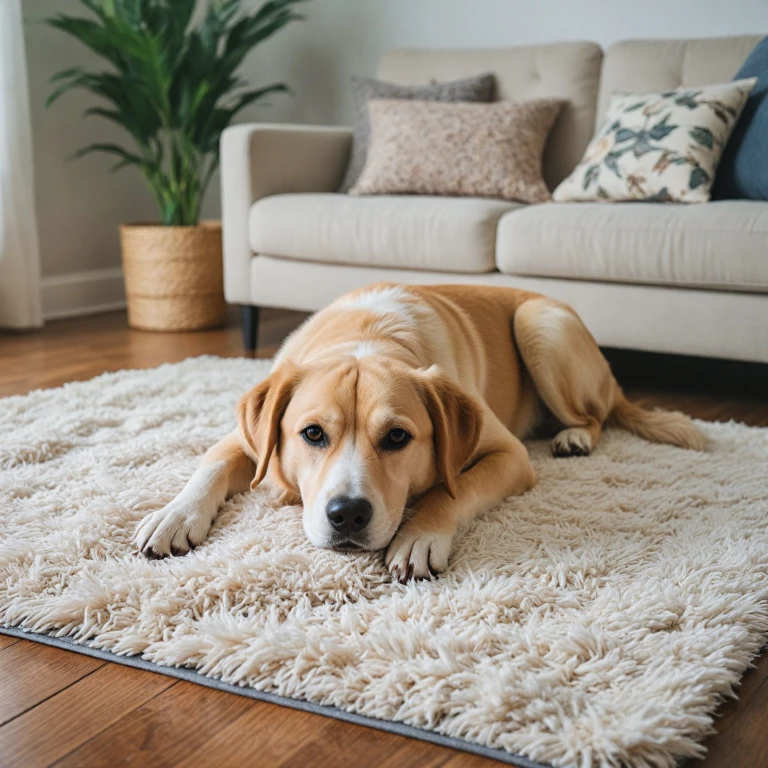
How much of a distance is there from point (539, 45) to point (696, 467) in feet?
8.70

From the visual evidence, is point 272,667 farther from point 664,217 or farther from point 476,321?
point 664,217

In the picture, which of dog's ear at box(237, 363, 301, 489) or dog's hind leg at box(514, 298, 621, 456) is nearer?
dog's ear at box(237, 363, 301, 489)

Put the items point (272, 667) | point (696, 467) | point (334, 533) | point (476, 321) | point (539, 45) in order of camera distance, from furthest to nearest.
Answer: point (539, 45) < point (476, 321) < point (696, 467) < point (334, 533) < point (272, 667)

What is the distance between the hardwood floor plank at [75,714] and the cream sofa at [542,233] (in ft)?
7.27

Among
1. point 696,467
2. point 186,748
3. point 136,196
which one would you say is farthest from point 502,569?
point 136,196

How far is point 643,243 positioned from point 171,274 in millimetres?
2257

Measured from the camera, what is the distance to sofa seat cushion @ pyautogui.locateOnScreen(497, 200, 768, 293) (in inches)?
113

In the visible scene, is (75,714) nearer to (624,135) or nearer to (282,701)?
(282,701)

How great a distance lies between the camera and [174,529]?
5.71 ft

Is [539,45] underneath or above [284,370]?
above

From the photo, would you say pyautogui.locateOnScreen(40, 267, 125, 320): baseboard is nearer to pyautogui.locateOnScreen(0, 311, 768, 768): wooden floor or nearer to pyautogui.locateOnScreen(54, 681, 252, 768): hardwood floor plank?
pyautogui.locateOnScreen(0, 311, 768, 768): wooden floor

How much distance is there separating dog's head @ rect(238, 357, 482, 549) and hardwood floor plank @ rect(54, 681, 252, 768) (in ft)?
1.30

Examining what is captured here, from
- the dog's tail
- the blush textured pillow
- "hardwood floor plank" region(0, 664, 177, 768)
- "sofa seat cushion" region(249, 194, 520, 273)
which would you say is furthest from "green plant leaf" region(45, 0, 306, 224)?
"hardwood floor plank" region(0, 664, 177, 768)

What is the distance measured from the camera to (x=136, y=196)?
5.39 m
